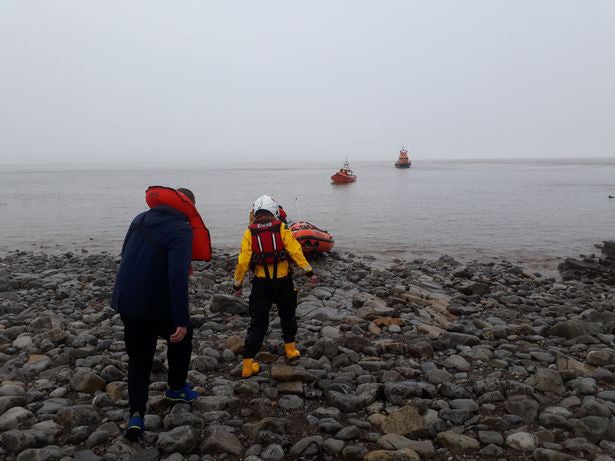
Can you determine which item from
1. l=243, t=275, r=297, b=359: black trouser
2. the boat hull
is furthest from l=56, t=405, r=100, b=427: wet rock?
the boat hull

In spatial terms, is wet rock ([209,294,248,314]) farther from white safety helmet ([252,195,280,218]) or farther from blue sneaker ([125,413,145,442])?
blue sneaker ([125,413,145,442])

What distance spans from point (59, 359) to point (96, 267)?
28.8 feet

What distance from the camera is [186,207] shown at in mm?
4293

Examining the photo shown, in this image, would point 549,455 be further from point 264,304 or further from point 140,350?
point 140,350

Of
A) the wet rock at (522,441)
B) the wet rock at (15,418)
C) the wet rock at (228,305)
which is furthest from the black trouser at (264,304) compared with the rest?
the wet rock at (522,441)

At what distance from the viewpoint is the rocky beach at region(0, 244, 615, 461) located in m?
4.18

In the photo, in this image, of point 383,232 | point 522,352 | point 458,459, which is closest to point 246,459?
point 458,459

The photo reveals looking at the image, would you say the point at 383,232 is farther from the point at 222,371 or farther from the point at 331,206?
the point at 222,371

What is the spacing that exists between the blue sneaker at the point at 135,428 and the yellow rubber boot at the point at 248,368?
1.65 m

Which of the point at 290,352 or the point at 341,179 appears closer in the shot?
the point at 290,352

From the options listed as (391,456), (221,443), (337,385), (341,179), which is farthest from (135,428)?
(341,179)

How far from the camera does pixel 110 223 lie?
28.0m

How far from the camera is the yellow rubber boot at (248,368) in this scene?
577cm

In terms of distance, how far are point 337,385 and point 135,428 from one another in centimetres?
226
